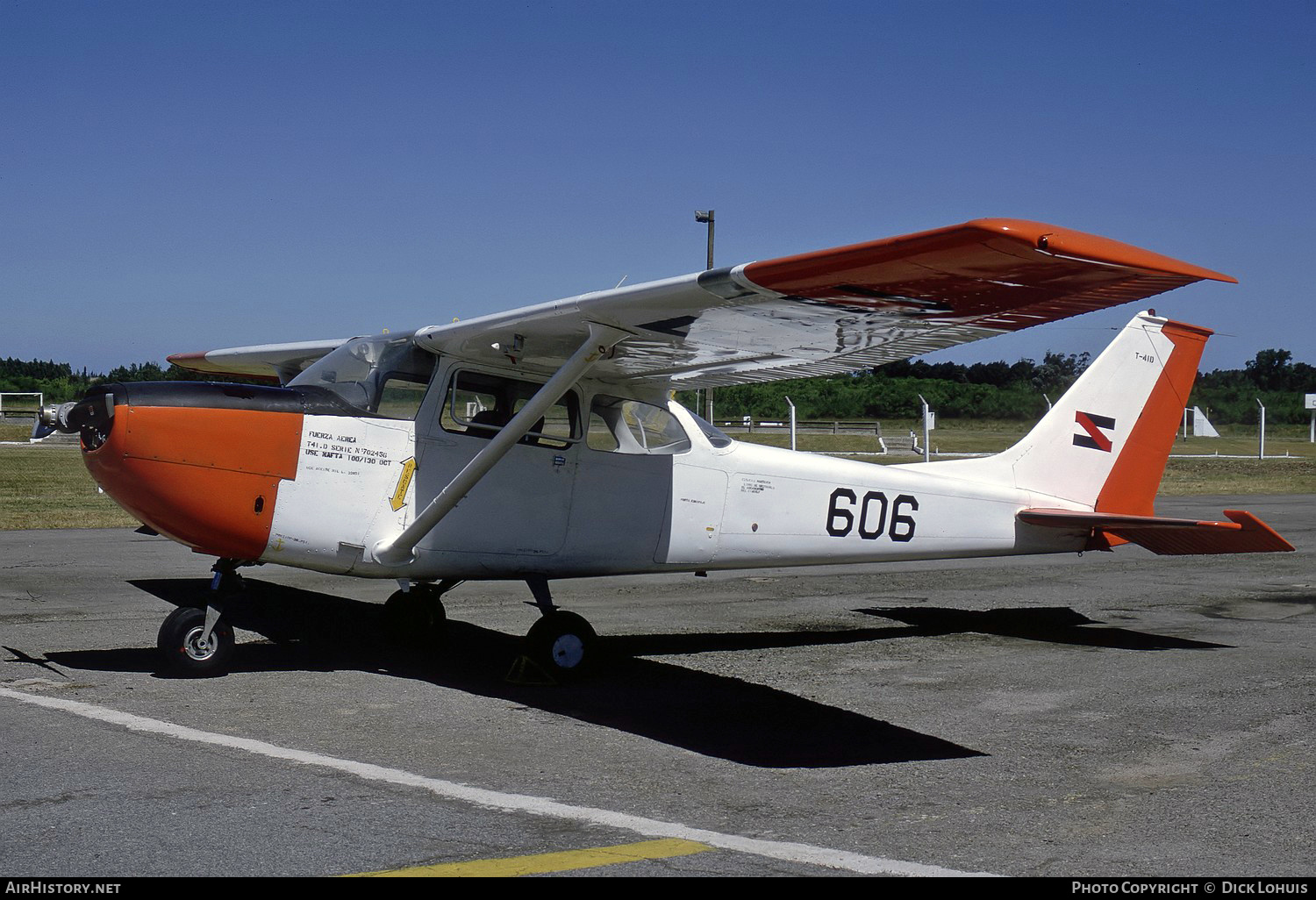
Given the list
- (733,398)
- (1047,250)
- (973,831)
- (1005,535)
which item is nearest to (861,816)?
(973,831)

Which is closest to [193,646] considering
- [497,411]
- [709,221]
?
[497,411]

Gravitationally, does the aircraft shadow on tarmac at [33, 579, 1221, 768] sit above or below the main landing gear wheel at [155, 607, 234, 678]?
below

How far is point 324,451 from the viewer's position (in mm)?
7195

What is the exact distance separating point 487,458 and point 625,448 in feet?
4.37

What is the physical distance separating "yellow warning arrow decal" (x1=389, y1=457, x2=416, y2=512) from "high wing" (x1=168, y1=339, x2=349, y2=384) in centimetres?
254

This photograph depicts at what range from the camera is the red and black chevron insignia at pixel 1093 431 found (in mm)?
10117

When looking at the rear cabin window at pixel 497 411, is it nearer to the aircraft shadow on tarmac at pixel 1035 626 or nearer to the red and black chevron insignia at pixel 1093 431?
the aircraft shadow on tarmac at pixel 1035 626

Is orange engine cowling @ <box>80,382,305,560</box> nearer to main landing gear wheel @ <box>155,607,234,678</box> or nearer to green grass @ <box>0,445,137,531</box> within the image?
main landing gear wheel @ <box>155,607,234,678</box>

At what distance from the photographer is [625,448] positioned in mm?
8188

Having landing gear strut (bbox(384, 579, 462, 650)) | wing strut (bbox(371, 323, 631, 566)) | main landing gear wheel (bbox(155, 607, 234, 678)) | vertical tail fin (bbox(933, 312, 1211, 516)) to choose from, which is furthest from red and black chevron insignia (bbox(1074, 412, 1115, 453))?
main landing gear wheel (bbox(155, 607, 234, 678))

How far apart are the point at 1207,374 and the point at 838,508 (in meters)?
30.8

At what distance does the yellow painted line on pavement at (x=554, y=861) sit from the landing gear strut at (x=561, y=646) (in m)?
3.25

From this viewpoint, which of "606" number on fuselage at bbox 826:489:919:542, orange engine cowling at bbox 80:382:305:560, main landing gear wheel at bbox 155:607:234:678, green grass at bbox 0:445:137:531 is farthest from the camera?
green grass at bbox 0:445:137:531

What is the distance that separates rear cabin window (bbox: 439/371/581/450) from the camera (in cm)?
770
